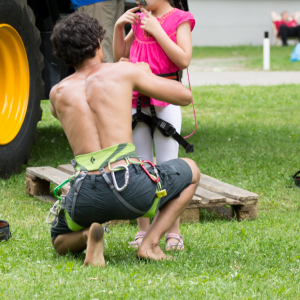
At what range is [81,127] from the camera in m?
2.56

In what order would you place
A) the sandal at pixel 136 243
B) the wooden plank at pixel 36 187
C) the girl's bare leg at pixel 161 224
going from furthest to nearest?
the wooden plank at pixel 36 187, the sandal at pixel 136 243, the girl's bare leg at pixel 161 224

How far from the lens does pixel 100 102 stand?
2545mm

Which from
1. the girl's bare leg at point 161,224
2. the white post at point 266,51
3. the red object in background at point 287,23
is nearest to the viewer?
the girl's bare leg at point 161,224

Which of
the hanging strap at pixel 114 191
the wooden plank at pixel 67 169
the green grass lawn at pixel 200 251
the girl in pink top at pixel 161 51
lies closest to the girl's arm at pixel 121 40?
the girl in pink top at pixel 161 51

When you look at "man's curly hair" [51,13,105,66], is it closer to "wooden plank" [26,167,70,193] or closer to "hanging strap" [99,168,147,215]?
"hanging strap" [99,168,147,215]

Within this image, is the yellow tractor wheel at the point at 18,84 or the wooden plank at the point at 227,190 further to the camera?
the yellow tractor wheel at the point at 18,84

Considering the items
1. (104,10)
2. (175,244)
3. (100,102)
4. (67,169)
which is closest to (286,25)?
(104,10)

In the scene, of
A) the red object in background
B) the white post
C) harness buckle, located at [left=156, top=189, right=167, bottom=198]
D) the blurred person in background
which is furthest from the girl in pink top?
the red object in background

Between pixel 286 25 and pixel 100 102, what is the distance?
80.1ft

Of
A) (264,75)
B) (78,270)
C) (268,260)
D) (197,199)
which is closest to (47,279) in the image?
(78,270)

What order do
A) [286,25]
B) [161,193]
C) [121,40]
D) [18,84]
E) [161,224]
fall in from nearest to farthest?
[161,193] → [161,224] → [121,40] → [18,84] → [286,25]

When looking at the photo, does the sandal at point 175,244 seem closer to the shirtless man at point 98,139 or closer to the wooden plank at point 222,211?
the shirtless man at point 98,139

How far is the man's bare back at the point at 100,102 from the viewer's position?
100 inches

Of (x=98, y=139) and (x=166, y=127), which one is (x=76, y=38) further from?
(x=166, y=127)
